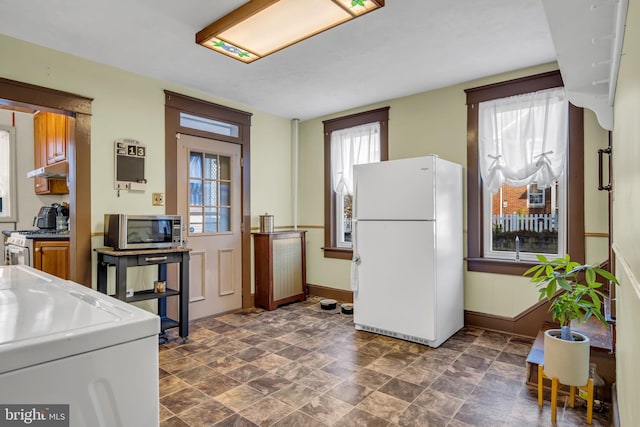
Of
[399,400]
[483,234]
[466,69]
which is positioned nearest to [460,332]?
[483,234]

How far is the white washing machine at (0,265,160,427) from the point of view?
62 centimetres

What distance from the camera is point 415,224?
10.3 feet

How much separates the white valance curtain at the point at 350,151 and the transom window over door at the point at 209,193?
139 centimetres

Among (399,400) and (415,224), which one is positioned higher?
(415,224)

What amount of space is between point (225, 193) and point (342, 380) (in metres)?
2.59

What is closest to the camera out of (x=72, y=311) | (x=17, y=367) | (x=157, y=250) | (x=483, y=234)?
(x=17, y=367)

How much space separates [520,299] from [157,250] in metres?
3.38

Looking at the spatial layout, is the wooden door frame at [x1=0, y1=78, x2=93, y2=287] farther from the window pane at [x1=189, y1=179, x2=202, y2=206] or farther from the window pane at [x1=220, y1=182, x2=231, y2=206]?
the window pane at [x1=220, y1=182, x2=231, y2=206]

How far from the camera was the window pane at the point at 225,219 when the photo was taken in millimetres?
4191

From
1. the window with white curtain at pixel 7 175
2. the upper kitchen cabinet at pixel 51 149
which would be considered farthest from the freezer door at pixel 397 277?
the window with white curtain at pixel 7 175

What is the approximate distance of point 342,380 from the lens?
2518 millimetres

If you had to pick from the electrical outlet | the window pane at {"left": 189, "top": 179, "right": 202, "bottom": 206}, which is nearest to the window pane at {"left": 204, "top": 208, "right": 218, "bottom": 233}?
the window pane at {"left": 189, "top": 179, "right": 202, "bottom": 206}

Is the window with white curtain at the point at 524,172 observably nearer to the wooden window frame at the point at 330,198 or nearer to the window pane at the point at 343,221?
the wooden window frame at the point at 330,198

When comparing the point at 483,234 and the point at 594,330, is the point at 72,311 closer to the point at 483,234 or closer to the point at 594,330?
the point at 594,330
